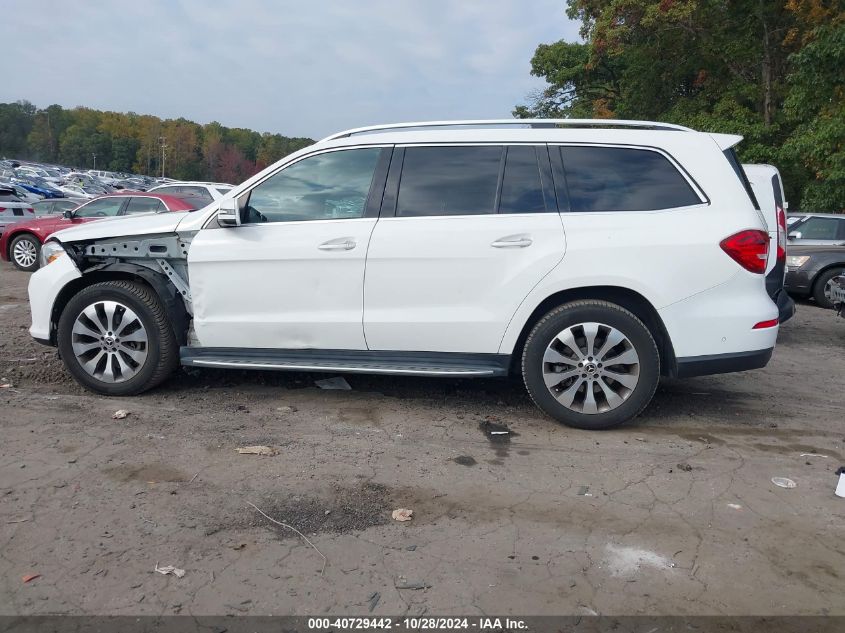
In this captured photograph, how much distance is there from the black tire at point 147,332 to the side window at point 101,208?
27.6 feet

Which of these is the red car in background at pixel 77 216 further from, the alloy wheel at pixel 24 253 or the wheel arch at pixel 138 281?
the wheel arch at pixel 138 281

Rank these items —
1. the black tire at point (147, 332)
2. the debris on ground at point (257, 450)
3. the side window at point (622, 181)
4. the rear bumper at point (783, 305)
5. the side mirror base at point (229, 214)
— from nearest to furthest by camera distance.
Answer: the debris on ground at point (257, 450)
the side window at point (622, 181)
the side mirror base at point (229, 214)
the black tire at point (147, 332)
the rear bumper at point (783, 305)

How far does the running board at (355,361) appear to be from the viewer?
15.5 ft

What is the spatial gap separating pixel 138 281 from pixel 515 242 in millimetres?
Answer: 2839

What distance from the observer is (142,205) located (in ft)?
41.6

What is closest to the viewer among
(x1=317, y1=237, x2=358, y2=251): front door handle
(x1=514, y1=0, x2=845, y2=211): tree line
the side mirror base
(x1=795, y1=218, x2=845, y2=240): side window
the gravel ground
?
the gravel ground

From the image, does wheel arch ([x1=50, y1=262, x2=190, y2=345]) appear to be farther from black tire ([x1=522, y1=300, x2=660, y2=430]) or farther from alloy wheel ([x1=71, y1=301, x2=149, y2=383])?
black tire ([x1=522, y1=300, x2=660, y2=430])

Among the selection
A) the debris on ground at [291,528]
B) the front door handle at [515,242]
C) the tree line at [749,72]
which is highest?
the tree line at [749,72]

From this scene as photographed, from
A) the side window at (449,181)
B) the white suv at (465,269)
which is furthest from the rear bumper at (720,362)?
the side window at (449,181)

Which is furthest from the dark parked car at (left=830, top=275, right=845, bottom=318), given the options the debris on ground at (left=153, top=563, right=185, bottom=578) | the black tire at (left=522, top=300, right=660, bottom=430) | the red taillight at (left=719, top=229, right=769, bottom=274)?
the debris on ground at (left=153, top=563, right=185, bottom=578)

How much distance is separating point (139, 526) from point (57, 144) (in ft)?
547

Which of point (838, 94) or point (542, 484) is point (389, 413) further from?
point (838, 94)

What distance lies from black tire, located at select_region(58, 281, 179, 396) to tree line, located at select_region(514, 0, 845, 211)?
625 inches

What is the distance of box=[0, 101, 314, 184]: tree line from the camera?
114188 mm
